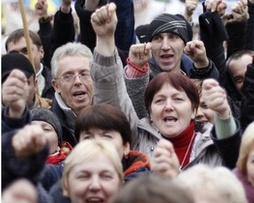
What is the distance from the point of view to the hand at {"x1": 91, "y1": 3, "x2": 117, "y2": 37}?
530 centimetres

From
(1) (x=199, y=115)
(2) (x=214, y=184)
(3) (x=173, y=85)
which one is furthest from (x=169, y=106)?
(2) (x=214, y=184)

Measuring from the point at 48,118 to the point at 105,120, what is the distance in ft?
2.37

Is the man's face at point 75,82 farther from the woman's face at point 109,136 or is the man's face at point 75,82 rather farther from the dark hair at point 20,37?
the dark hair at point 20,37

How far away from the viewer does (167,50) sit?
646cm

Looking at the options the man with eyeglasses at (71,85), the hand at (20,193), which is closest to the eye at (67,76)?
the man with eyeglasses at (71,85)

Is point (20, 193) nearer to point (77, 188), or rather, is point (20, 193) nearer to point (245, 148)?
point (77, 188)

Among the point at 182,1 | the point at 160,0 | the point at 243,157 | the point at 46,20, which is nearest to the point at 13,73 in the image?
the point at 243,157

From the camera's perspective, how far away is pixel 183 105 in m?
5.41

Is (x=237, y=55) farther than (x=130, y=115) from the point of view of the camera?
Yes

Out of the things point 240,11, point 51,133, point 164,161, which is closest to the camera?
point 164,161

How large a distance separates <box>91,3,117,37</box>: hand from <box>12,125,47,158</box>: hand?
5.31ft

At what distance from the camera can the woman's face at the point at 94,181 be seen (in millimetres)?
4484

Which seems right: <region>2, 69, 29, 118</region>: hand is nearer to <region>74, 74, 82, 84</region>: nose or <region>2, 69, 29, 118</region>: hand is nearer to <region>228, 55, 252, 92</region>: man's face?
<region>74, 74, 82, 84</region>: nose

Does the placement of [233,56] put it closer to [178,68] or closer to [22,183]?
[178,68]
